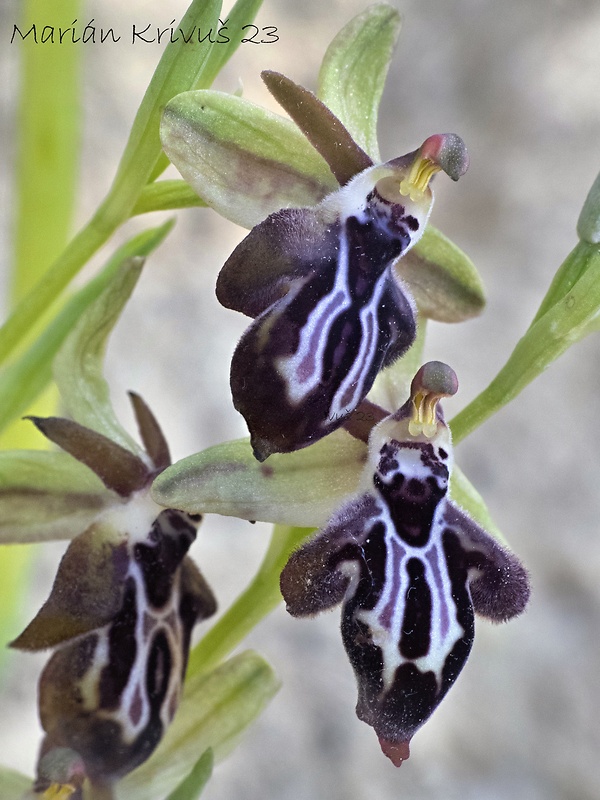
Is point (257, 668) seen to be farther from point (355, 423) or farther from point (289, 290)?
point (289, 290)

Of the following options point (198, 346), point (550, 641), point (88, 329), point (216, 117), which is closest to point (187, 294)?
point (198, 346)

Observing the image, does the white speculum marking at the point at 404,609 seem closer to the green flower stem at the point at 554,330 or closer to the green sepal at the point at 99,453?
the green flower stem at the point at 554,330

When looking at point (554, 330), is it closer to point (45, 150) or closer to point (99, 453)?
point (99, 453)

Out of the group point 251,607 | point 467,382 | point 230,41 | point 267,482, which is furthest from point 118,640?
point 467,382

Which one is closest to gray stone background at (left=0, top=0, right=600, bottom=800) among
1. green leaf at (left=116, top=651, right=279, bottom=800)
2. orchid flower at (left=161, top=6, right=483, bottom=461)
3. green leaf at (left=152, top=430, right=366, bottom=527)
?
green leaf at (left=116, top=651, right=279, bottom=800)

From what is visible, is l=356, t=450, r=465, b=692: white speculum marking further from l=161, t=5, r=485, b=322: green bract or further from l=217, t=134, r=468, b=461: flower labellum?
l=161, t=5, r=485, b=322: green bract

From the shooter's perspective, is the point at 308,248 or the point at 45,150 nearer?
the point at 308,248

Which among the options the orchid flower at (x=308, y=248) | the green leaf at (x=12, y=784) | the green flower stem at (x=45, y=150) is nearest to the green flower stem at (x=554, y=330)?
the orchid flower at (x=308, y=248)
